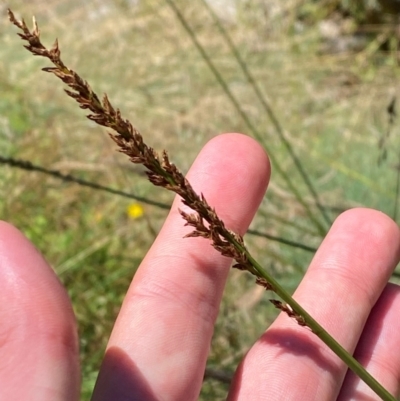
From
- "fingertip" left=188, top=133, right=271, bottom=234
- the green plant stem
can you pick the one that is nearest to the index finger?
"fingertip" left=188, top=133, right=271, bottom=234

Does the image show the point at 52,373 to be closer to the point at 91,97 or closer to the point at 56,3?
the point at 91,97

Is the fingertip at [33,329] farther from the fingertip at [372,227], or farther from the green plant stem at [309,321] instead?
the fingertip at [372,227]

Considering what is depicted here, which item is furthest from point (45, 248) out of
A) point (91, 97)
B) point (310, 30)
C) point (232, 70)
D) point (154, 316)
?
point (310, 30)

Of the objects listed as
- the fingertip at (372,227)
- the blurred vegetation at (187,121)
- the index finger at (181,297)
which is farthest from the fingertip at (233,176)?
the blurred vegetation at (187,121)

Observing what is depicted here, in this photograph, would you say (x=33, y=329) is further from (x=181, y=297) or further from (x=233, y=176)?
(x=233, y=176)

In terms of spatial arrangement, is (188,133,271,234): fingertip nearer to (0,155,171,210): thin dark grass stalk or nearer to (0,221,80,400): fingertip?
(0,155,171,210): thin dark grass stalk

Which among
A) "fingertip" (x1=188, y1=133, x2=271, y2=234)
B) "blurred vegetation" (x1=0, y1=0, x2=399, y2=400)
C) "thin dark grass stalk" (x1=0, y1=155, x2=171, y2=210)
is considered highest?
"thin dark grass stalk" (x1=0, y1=155, x2=171, y2=210)
